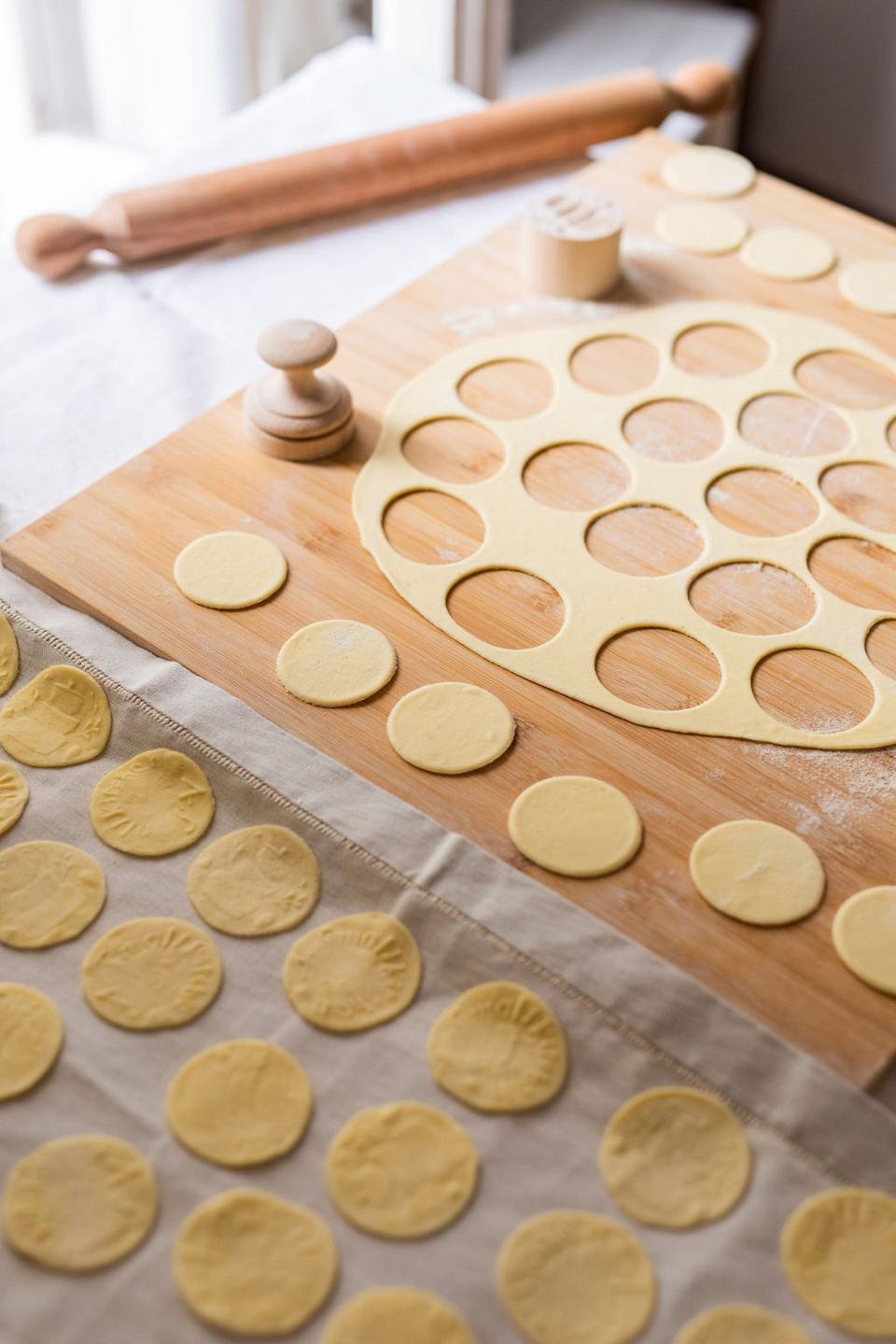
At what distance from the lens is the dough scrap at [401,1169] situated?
0.61m

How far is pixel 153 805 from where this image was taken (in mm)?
776

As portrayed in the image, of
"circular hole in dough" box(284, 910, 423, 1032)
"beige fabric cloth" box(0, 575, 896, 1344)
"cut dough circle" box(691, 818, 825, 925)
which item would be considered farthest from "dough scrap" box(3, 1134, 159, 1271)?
"cut dough circle" box(691, 818, 825, 925)

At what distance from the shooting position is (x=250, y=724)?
2.64 ft

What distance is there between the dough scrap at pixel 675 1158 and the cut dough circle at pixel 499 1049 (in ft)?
0.14

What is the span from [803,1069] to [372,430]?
561 millimetres

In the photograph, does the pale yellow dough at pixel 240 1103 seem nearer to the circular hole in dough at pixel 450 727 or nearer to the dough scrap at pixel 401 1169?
the dough scrap at pixel 401 1169

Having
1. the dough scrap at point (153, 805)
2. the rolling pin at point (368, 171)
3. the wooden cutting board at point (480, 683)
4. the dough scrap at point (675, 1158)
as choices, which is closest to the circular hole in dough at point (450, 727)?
the wooden cutting board at point (480, 683)

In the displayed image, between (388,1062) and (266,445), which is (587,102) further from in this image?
(388,1062)

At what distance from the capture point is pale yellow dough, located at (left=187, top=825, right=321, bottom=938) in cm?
72

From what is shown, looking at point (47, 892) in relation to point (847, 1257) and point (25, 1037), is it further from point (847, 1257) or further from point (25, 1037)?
point (847, 1257)

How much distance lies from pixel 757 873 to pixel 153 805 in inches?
13.5

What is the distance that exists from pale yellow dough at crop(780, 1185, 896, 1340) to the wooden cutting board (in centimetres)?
7

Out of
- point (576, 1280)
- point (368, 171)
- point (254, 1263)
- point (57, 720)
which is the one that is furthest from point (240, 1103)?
point (368, 171)

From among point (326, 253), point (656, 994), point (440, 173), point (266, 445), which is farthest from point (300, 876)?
point (440, 173)
